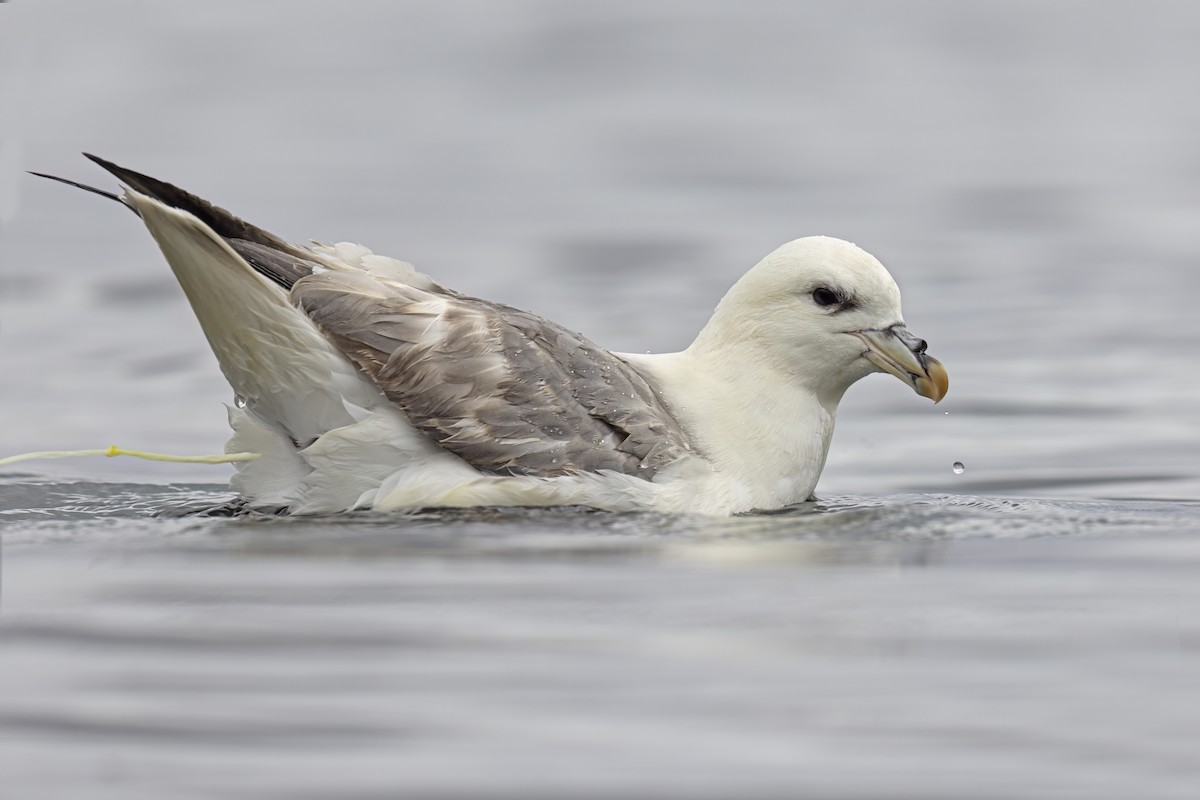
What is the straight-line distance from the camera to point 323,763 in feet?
14.8

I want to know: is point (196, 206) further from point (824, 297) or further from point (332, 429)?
point (824, 297)

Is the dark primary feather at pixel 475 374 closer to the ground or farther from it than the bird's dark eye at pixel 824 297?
closer to the ground

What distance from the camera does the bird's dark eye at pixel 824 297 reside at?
25.5 ft

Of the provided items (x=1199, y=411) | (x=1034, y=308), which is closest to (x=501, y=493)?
(x=1199, y=411)

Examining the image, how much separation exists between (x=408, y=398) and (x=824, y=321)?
157 centimetres

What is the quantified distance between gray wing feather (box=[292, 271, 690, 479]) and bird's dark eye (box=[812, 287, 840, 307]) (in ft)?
2.64

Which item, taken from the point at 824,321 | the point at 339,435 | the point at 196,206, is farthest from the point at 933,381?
the point at 196,206

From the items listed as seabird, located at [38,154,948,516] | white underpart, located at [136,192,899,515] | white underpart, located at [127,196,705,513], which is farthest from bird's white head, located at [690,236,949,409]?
white underpart, located at [127,196,705,513]

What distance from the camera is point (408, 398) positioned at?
7.17 m

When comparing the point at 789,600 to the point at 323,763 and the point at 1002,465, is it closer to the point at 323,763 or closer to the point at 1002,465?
the point at 323,763

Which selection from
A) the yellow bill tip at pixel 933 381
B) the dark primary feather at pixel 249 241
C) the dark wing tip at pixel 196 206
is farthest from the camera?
the yellow bill tip at pixel 933 381

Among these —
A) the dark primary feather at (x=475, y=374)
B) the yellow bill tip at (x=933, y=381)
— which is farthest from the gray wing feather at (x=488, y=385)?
the yellow bill tip at (x=933, y=381)

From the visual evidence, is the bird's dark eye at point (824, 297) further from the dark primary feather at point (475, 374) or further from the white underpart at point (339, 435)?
the dark primary feather at point (475, 374)

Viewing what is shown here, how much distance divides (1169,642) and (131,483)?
4416 mm
